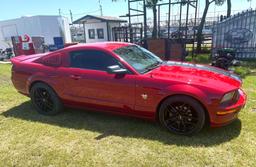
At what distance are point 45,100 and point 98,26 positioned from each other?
18692mm

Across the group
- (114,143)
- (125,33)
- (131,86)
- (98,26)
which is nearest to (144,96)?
(131,86)

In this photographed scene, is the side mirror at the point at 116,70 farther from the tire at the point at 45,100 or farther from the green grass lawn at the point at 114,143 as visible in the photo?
the tire at the point at 45,100

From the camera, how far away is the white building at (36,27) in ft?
59.5

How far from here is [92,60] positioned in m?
3.90

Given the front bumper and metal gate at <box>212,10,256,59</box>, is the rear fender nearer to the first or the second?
the front bumper

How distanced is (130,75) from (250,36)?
9.07 metres

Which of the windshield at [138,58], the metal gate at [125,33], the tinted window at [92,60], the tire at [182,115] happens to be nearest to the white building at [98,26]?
the metal gate at [125,33]

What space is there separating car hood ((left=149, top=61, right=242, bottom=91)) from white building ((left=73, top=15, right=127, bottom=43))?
1824 cm

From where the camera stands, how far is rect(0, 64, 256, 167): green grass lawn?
2.83 m

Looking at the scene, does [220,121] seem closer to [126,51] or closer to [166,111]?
[166,111]

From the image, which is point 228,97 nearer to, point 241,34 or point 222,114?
point 222,114

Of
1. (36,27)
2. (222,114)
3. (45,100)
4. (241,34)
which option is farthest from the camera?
(36,27)

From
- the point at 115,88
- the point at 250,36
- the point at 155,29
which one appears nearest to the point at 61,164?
the point at 115,88

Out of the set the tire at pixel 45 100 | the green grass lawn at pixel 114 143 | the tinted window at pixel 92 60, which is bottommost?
the green grass lawn at pixel 114 143
